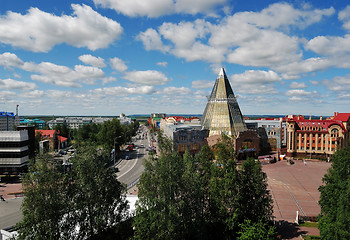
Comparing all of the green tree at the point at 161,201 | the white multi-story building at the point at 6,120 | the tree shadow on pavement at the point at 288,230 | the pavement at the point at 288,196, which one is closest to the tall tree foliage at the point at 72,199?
the green tree at the point at 161,201

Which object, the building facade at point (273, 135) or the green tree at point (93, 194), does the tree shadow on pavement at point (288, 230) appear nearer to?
the green tree at point (93, 194)

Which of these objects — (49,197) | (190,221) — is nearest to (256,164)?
(190,221)

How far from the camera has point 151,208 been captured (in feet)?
58.9

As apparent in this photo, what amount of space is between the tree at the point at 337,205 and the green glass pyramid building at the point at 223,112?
1702 inches

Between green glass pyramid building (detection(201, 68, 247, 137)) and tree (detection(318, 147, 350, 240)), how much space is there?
43.2 meters

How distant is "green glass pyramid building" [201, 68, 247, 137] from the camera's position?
73250 millimetres

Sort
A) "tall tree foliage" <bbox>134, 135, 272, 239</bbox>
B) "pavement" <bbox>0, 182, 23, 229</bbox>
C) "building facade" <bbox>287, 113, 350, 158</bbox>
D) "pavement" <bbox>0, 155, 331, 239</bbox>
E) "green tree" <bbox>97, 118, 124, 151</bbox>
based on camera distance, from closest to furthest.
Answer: "tall tree foliage" <bbox>134, 135, 272, 239</bbox> < "pavement" <bbox>0, 155, 331, 239</bbox> < "pavement" <bbox>0, 182, 23, 229</bbox> < "building facade" <bbox>287, 113, 350, 158</bbox> < "green tree" <bbox>97, 118, 124, 151</bbox>

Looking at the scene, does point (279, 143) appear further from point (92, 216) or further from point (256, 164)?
point (92, 216)

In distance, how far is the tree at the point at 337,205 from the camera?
1834 centimetres

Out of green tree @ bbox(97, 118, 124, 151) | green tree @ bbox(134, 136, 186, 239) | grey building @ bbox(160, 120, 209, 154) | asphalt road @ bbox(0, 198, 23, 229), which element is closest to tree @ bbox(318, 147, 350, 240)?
green tree @ bbox(134, 136, 186, 239)

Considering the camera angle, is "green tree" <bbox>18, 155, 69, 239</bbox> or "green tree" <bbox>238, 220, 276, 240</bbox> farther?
"green tree" <bbox>238, 220, 276, 240</bbox>

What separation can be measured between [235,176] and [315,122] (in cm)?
6480

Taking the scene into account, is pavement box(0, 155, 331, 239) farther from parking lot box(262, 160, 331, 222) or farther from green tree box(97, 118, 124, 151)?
green tree box(97, 118, 124, 151)

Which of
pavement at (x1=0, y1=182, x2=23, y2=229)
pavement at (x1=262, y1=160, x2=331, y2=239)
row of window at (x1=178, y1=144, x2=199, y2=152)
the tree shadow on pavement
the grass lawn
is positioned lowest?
pavement at (x1=0, y1=182, x2=23, y2=229)
